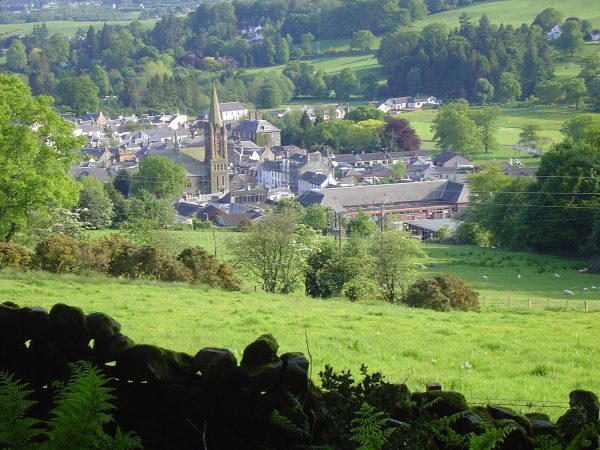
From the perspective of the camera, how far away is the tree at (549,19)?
15650 centimetres

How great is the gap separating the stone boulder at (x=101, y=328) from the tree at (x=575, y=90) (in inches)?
4486

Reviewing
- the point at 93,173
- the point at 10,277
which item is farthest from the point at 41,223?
the point at 93,173

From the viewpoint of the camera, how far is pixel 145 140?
4478 inches

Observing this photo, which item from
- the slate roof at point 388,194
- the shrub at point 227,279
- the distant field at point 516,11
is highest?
the distant field at point 516,11

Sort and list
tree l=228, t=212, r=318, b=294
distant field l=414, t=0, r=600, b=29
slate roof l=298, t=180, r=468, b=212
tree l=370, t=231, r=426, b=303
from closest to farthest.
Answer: tree l=228, t=212, r=318, b=294
tree l=370, t=231, r=426, b=303
slate roof l=298, t=180, r=468, b=212
distant field l=414, t=0, r=600, b=29

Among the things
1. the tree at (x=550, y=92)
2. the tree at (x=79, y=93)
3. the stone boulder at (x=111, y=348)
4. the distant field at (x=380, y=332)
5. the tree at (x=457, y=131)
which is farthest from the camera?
the tree at (x=79, y=93)

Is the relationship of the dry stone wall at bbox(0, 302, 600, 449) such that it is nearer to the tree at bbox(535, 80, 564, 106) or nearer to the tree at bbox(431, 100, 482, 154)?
the tree at bbox(431, 100, 482, 154)

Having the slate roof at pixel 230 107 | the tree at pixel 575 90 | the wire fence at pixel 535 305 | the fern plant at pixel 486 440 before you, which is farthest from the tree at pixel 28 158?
the slate roof at pixel 230 107

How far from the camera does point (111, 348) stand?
5.70 m

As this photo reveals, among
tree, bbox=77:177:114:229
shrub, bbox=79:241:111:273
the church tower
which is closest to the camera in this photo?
shrub, bbox=79:241:111:273

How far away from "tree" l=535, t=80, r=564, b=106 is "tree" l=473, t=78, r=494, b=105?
9.04 meters

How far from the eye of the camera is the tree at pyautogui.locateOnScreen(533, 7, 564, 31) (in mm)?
156500

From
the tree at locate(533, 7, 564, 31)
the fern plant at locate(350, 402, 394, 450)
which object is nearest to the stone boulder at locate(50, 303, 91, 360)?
the fern plant at locate(350, 402, 394, 450)

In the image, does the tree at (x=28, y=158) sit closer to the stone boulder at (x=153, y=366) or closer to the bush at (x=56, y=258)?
the bush at (x=56, y=258)
